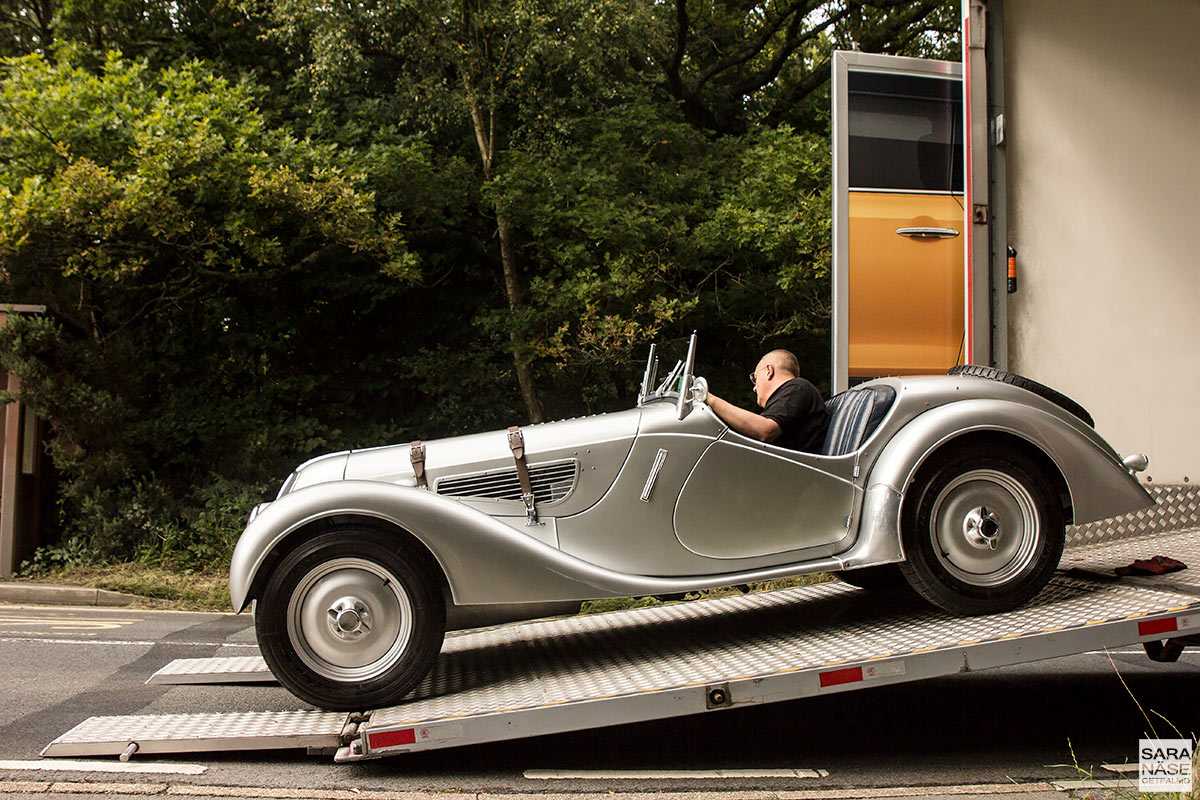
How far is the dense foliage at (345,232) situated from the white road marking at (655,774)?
24.8 feet

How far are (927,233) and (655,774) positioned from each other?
372 centimetres

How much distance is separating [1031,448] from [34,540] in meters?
10.1

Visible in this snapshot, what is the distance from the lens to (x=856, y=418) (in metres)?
4.14

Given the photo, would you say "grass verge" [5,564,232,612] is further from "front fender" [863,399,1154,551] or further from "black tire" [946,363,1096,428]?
"black tire" [946,363,1096,428]

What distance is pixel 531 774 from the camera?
136 inches

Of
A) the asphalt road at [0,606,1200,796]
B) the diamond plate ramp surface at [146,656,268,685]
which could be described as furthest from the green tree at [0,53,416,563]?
the diamond plate ramp surface at [146,656,268,685]

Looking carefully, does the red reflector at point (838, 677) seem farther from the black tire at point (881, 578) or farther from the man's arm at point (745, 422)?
the black tire at point (881, 578)

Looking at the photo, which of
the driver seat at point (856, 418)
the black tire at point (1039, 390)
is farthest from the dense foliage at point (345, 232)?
the black tire at point (1039, 390)

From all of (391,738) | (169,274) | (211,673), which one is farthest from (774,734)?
(169,274)

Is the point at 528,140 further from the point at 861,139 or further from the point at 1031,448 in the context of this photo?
the point at 1031,448

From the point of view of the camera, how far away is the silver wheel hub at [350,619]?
357 centimetres

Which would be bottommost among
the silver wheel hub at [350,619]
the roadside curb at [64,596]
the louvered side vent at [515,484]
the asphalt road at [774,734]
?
the roadside curb at [64,596]

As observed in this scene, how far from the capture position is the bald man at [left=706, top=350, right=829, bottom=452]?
3940 millimetres

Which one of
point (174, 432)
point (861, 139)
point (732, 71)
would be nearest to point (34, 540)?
point (174, 432)
